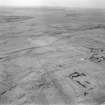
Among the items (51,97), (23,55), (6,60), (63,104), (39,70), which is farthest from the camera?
(23,55)

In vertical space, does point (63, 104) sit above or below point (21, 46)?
below

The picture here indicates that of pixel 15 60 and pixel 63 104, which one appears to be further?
pixel 15 60

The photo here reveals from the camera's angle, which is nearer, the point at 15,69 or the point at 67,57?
the point at 15,69

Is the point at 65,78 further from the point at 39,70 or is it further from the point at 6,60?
the point at 6,60

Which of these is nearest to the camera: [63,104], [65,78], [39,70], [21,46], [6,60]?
[63,104]

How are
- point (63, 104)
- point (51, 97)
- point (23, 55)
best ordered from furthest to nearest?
1. point (23, 55)
2. point (51, 97)
3. point (63, 104)

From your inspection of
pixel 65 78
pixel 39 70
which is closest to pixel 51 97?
pixel 65 78

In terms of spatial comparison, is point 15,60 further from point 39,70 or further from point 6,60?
point 39,70

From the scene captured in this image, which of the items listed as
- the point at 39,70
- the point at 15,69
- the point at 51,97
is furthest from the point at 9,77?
the point at 51,97

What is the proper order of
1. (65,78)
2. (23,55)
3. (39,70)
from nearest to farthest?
1. (65,78)
2. (39,70)
3. (23,55)
